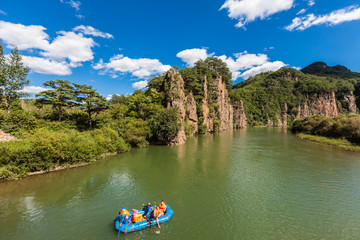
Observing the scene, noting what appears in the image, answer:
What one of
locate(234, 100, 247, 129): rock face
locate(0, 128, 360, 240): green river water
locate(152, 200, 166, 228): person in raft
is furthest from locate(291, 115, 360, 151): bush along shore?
locate(234, 100, 247, 129): rock face

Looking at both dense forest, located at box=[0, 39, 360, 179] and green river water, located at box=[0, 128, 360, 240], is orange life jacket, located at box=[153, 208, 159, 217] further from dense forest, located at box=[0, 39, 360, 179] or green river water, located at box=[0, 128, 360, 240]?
dense forest, located at box=[0, 39, 360, 179]

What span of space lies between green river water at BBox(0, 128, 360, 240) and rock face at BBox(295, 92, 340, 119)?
414ft

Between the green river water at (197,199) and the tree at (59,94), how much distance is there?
598 inches

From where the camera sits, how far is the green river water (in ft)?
34.2

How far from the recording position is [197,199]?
14266 mm

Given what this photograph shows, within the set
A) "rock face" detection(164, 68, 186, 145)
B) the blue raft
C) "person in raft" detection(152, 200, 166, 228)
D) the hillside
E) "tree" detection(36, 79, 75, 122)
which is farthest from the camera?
the hillside

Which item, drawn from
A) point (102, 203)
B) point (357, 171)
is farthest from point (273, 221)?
point (357, 171)

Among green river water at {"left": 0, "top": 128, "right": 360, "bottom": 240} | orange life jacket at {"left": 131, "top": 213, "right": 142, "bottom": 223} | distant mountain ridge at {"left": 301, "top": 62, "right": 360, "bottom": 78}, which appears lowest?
green river water at {"left": 0, "top": 128, "right": 360, "bottom": 240}

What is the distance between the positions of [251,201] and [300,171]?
1183 centimetres

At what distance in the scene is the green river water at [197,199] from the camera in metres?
10.4

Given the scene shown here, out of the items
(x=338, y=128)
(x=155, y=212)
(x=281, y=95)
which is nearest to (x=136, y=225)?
(x=155, y=212)

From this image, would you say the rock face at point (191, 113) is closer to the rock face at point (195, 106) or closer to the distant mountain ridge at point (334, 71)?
the rock face at point (195, 106)

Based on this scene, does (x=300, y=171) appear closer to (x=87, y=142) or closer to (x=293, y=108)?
(x=87, y=142)

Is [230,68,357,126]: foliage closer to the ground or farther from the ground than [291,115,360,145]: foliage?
farther from the ground
